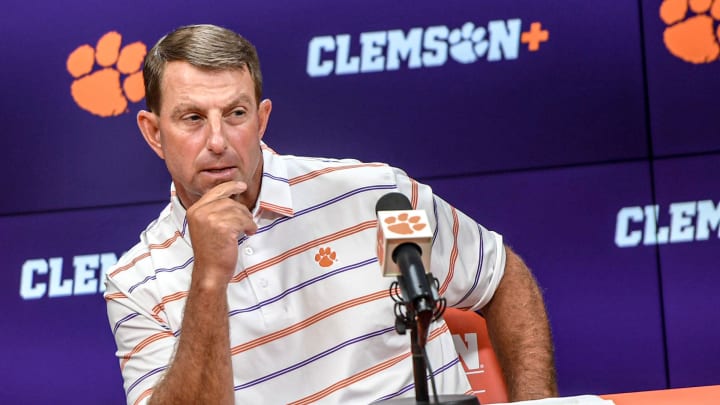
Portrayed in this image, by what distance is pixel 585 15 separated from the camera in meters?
3.42

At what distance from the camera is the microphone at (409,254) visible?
5.09ft

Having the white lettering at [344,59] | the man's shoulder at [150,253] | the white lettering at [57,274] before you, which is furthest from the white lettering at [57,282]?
the white lettering at [344,59]

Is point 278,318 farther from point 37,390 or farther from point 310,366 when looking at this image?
point 37,390

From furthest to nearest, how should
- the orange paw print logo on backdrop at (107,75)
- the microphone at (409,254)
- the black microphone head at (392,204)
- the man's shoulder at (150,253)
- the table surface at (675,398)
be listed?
the orange paw print logo on backdrop at (107,75), the man's shoulder at (150,253), the table surface at (675,398), the black microphone head at (392,204), the microphone at (409,254)

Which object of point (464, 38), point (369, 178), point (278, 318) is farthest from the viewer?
point (464, 38)

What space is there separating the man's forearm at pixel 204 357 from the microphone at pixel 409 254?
646 mm

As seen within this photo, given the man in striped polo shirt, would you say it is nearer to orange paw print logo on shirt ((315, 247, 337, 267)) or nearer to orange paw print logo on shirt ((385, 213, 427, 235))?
orange paw print logo on shirt ((315, 247, 337, 267))

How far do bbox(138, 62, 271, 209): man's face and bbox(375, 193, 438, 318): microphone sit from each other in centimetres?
76

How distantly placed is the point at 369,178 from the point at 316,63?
0.88 metres

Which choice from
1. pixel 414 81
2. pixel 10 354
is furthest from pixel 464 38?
pixel 10 354

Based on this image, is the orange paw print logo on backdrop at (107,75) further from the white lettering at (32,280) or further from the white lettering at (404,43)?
the white lettering at (404,43)

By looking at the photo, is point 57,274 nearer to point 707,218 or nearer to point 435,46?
point 435,46

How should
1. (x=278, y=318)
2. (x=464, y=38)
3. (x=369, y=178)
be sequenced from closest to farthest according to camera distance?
(x=278, y=318) → (x=369, y=178) → (x=464, y=38)

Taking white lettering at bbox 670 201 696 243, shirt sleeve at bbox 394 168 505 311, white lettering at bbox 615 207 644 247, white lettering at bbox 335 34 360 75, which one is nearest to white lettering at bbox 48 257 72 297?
white lettering at bbox 335 34 360 75
